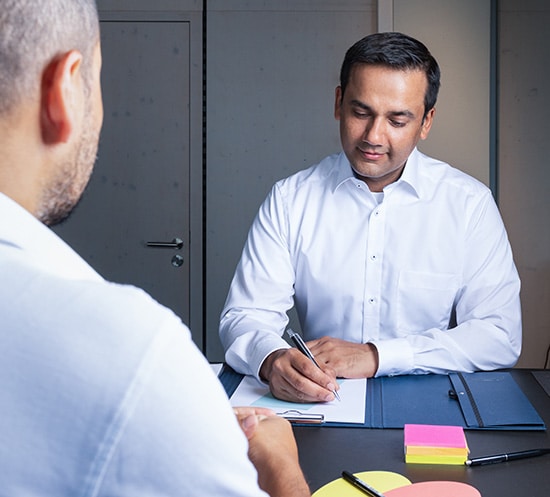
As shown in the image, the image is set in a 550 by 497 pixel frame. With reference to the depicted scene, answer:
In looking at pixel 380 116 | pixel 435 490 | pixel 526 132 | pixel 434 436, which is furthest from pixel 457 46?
pixel 435 490

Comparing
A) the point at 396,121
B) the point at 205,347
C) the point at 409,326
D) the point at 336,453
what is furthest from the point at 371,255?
the point at 205,347

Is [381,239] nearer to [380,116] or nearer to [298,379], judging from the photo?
[380,116]

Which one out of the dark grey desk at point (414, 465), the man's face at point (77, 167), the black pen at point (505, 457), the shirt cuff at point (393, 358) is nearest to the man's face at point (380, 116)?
the shirt cuff at point (393, 358)

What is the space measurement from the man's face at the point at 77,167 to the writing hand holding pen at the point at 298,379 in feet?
3.17

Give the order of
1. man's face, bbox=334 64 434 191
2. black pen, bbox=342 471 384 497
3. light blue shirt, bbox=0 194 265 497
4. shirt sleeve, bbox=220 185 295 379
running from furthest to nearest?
1. man's face, bbox=334 64 434 191
2. shirt sleeve, bbox=220 185 295 379
3. black pen, bbox=342 471 384 497
4. light blue shirt, bbox=0 194 265 497

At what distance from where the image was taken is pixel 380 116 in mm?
2150

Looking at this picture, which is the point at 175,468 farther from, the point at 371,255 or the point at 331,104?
the point at 331,104

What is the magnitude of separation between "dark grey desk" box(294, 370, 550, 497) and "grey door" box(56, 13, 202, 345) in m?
2.73

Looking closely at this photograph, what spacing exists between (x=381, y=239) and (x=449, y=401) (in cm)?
78

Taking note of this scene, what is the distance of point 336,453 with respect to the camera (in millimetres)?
1297

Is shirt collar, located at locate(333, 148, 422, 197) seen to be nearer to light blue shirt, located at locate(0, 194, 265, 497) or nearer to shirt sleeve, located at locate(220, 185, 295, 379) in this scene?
shirt sleeve, located at locate(220, 185, 295, 379)

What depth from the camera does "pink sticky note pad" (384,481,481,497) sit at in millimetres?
1130

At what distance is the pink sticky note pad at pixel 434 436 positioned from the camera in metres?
1.27

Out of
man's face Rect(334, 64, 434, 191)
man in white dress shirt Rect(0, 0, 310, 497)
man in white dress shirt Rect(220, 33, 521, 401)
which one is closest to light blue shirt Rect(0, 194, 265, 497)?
man in white dress shirt Rect(0, 0, 310, 497)
